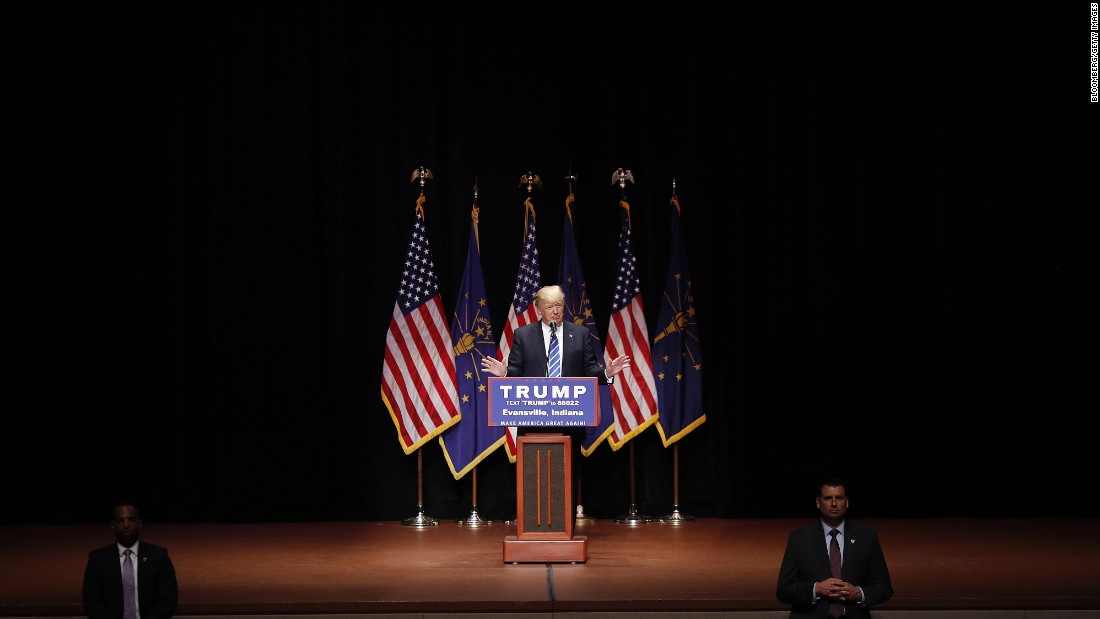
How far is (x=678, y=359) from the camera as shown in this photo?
9.14 metres

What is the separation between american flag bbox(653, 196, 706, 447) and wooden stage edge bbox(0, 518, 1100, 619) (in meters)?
0.72

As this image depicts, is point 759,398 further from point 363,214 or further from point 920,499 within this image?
point 363,214

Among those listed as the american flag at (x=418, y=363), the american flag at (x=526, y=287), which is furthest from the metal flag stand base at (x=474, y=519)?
the american flag at (x=418, y=363)

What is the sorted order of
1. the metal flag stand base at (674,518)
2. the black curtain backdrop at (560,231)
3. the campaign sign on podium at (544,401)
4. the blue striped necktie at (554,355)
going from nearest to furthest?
the campaign sign on podium at (544,401)
the blue striped necktie at (554,355)
the metal flag stand base at (674,518)
the black curtain backdrop at (560,231)

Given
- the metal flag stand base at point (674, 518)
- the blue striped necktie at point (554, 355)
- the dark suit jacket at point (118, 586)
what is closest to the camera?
the dark suit jacket at point (118, 586)

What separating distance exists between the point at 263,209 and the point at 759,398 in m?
3.83

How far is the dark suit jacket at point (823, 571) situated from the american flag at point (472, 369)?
4.84 metres

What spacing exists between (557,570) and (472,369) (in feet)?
8.60

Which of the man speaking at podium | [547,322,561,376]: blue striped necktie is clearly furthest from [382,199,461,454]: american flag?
[547,322,561,376]: blue striped necktie

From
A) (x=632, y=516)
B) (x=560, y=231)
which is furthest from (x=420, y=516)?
(x=560, y=231)

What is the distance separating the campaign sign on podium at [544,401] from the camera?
273 inches

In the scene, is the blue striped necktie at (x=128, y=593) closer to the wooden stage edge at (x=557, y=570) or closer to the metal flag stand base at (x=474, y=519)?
the wooden stage edge at (x=557, y=570)

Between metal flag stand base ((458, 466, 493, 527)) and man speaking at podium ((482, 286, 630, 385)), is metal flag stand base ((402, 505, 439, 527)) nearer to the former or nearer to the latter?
metal flag stand base ((458, 466, 493, 527))

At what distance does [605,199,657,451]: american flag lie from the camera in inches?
352
